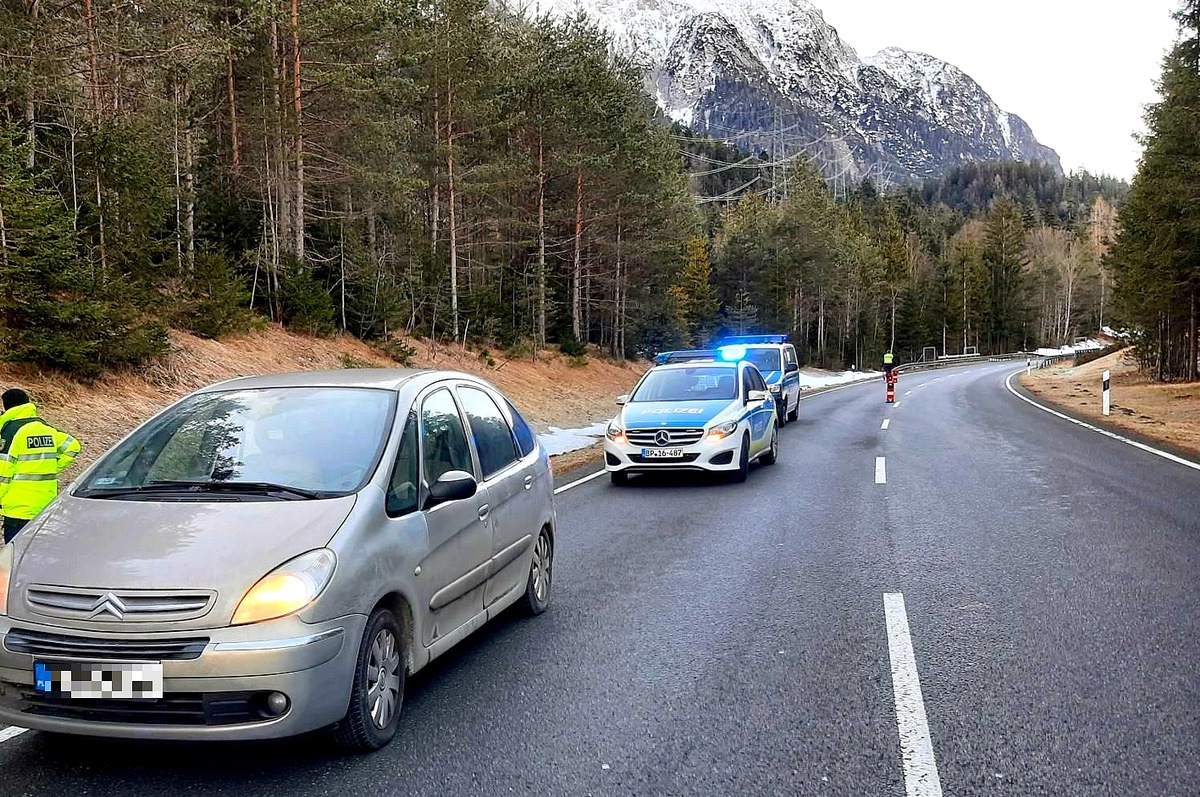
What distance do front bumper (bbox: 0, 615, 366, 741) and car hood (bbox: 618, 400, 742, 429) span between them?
9076mm

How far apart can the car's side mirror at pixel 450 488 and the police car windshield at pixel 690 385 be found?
9.02 m

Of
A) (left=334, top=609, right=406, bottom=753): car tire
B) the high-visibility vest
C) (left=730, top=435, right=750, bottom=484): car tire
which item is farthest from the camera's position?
(left=730, top=435, right=750, bottom=484): car tire

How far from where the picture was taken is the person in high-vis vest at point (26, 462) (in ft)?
20.8

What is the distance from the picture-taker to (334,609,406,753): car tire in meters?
3.92

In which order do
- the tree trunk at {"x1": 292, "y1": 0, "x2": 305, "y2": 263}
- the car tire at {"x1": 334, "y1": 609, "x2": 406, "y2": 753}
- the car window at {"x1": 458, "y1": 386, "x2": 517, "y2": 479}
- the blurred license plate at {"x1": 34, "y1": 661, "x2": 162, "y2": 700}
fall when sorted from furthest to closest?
the tree trunk at {"x1": 292, "y1": 0, "x2": 305, "y2": 263}
the car window at {"x1": 458, "y1": 386, "x2": 517, "y2": 479}
the car tire at {"x1": 334, "y1": 609, "x2": 406, "y2": 753}
the blurred license plate at {"x1": 34, "y1": 661, "x2": 162, "y2": 700}

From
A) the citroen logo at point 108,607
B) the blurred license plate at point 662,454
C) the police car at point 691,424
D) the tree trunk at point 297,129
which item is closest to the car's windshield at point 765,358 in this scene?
the police car at point 691,424

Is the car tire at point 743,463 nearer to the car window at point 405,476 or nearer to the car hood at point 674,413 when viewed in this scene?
the car hood at point 674,413

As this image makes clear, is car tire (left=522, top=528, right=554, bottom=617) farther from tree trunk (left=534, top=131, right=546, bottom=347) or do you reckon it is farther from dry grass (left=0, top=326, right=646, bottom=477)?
tree trunk (left=534, top=131, right=546, bottom=347)

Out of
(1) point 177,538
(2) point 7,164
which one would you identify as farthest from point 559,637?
(2) point 7,164

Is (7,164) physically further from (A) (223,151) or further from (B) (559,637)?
(A) (223,151)

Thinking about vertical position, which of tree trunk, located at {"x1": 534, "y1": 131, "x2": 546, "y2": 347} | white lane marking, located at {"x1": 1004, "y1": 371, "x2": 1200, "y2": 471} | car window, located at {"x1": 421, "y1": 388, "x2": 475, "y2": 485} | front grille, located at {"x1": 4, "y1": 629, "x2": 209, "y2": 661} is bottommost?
white lane marking, located at {"x1": 1004, "y1": 371, "x2": 1200, "y2": 471}

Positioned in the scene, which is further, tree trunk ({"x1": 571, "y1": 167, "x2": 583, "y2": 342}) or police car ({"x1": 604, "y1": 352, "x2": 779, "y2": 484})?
tree trunk ({"x1": 571, "y1": 167, "x2": 583, "y2": 342})

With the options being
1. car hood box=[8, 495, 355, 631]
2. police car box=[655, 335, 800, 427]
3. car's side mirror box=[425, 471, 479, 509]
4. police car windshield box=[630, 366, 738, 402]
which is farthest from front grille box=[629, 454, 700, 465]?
police car box=[655, 335, 800, 427]

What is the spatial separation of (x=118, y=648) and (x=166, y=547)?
Result: 0.44 meters
